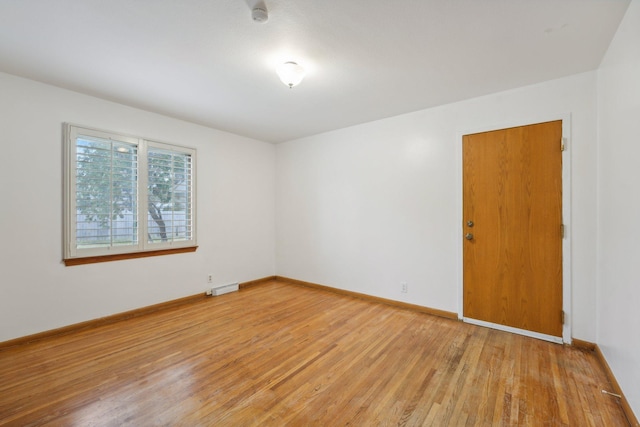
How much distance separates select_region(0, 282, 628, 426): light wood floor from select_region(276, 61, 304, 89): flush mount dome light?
2.42 m

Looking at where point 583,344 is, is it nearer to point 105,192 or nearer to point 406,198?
point 406,198

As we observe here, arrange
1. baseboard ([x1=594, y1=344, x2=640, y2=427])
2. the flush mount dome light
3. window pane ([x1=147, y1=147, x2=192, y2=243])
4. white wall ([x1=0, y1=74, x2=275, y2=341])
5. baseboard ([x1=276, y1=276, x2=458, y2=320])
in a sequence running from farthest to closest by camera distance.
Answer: window pane ([x1=147, y1=147, x2=192, y2=243]) < baseboard ([x1=276, y1=276, x2=458, y2=320]) < white wall ([x1=0, y1=74, x2=275, y2=341]) < the flush mount dome light < baseboard ([x1=594, y1=344, x2=640, y2=427])

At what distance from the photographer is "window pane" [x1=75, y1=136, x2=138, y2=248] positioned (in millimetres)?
2947

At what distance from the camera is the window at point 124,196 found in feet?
9.53

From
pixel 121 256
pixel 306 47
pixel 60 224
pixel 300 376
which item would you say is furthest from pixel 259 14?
pixel 121 256

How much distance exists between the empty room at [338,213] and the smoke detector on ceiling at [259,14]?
0.01m

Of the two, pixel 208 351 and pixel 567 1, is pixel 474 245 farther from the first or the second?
pixel 208 351

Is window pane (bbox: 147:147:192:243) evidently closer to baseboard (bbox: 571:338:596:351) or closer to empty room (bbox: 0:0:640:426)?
empty room (bbox: 0:0:640:426)

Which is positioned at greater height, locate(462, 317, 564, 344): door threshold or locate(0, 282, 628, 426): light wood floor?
locate(462, 317, 564, 344): door threshold

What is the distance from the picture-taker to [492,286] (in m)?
2.92

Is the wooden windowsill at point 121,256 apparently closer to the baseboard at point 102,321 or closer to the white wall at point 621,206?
the baseboard at point 102,321

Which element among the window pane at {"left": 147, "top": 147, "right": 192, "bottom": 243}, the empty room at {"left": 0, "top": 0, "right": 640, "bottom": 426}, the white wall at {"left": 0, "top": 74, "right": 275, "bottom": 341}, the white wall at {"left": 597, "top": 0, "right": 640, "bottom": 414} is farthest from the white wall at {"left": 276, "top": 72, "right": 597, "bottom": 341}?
the window pane at {"left": 147, "top": 147, "right": 192, "bottom": 243}

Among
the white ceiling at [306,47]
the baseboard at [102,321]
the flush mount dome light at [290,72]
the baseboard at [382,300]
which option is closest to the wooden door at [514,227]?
the baseboard at [382,300]

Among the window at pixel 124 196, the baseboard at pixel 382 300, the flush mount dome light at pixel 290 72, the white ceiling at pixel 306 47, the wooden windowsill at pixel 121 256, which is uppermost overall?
the white ceiling at pixel 306 47
